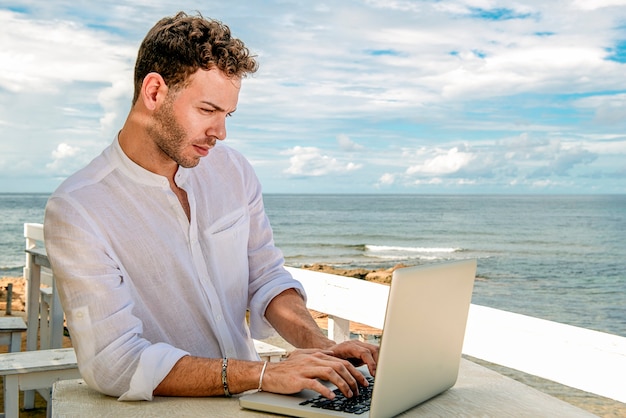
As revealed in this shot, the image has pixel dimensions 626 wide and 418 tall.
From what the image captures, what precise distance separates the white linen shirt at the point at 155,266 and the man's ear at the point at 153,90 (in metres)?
0.14

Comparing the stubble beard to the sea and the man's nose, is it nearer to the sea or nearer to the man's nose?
the man's nose

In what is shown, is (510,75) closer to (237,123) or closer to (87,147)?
(237,123)

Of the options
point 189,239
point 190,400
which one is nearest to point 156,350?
point 190,400

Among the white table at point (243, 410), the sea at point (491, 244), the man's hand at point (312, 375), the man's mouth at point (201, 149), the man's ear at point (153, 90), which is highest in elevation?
the man's ear at point (153, 90)

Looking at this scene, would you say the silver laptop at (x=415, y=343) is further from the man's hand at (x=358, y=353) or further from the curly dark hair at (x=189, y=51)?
the curly dark hair at (x=189, y=51)

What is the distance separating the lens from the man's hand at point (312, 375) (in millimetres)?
1400

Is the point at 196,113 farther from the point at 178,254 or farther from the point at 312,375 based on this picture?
the point at 312,375

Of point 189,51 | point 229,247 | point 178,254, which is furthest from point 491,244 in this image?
point 189,51

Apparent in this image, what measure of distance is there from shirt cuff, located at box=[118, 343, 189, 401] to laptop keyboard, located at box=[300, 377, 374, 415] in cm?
29

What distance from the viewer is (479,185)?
160 ft

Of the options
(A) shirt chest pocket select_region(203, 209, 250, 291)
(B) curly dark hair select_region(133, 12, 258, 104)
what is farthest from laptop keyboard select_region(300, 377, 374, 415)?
(B) curly dark hair select_region(133, 12, 258, 104)

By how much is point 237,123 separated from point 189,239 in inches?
1669

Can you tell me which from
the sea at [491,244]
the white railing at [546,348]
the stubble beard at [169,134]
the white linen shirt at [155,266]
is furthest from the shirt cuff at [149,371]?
the sea at [491,244]

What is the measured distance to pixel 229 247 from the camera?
1881 millimetres
